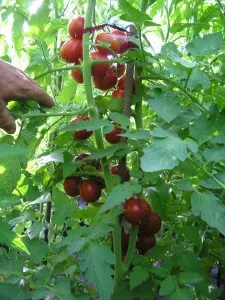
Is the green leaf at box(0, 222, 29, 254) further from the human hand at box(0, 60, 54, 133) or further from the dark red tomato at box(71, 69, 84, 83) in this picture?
the dark red tomato at box(71, 69, 84, 83)

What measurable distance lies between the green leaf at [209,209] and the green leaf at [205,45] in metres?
0.25

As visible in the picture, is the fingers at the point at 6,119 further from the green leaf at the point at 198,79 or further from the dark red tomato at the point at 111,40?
the green leaf at the point at 198,79

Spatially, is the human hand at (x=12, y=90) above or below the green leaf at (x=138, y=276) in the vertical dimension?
above

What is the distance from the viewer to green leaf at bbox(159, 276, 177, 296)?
796mm

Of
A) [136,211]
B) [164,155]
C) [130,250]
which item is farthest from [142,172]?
[164,155]

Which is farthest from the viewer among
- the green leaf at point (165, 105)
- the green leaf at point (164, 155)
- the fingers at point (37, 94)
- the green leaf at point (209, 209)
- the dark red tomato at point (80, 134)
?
the dark red tomato at point (80, 134)

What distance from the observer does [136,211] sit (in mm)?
903

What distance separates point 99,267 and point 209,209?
214mm

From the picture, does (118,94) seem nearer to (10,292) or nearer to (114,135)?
(114,135)

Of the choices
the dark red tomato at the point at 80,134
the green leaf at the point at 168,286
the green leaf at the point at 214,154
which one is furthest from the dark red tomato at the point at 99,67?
the green leaf at the point at 168,286

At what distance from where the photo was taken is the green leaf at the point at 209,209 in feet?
2.18

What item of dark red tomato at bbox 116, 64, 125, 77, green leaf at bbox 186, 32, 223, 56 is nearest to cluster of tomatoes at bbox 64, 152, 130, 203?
dark red tomato at bbox 116, 64, 125, 77

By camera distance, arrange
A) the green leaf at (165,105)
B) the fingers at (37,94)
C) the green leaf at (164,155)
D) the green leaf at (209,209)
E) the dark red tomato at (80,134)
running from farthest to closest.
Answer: the dark red tomato at (80,134) < the fingers at (37,94) < the green leaf at (165,105) < the green leaf at (209,209) < the green leaf at (164,155)

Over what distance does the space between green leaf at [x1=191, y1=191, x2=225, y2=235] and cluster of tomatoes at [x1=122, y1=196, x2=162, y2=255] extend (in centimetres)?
23
